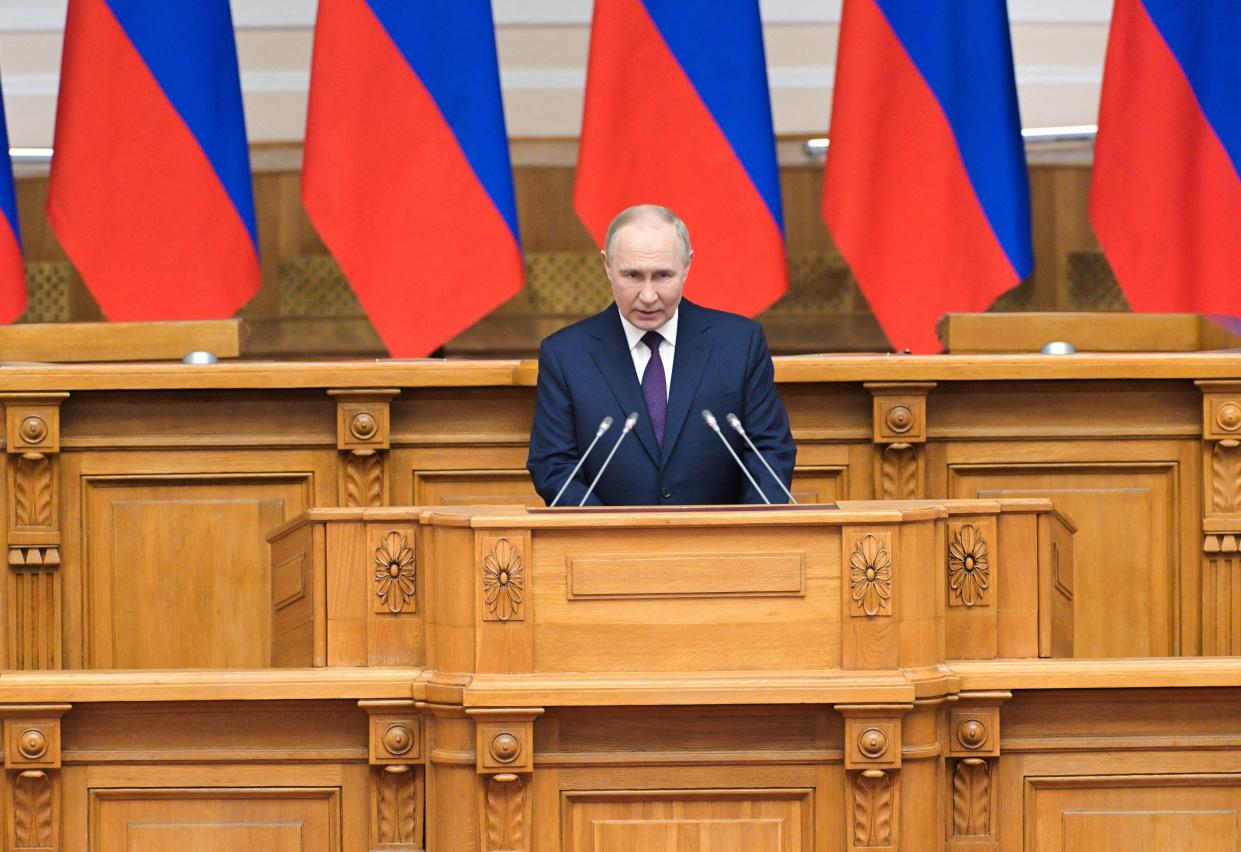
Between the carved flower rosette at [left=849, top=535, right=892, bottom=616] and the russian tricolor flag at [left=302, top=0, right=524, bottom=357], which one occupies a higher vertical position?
the russian tricolor flag at [left=302, top=0, right=524, bottom=357]

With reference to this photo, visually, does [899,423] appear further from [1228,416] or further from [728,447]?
[728,447]

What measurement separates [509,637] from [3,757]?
0.95 m

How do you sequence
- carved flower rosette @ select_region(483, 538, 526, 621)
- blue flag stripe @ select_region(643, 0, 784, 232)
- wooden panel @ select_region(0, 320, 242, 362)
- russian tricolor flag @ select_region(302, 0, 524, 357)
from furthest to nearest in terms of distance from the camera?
1. blue flag stripe @ select_region(643, 0, 784, 232)
2. russian tricolor flag @ select_region(302, 0, 524, 357)
3. wooden panel @ select_region(0, 320, 242, 362)
4. carved flower rosette @ select_region(483, 538, 526, 621)

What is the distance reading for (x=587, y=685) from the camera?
3.06 meters

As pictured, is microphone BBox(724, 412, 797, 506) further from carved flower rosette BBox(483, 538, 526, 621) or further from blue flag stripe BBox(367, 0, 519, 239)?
blue flag stripe BBox(367, 0, 519, 239)

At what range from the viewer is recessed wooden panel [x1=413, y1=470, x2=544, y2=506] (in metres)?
4.54

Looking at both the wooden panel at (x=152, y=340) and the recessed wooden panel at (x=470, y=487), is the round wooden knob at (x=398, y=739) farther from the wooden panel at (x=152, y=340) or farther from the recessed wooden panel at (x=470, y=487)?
the wooden panel at (x=152, y=340)

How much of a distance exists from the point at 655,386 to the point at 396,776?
0.92 meters

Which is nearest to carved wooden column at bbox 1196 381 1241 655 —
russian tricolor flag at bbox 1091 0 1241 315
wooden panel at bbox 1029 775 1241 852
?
russian tricolor flag at bbox 1091 0 1241 315

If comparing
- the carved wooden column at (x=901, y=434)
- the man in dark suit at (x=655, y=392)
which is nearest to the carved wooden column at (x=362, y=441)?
the man in dark suit at (x=655, y=392)

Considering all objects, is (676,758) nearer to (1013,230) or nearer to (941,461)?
(941,461)

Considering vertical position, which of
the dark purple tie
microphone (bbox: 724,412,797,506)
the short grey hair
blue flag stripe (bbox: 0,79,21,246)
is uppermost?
blue flag stripe (bbox: 0,79,21,246)

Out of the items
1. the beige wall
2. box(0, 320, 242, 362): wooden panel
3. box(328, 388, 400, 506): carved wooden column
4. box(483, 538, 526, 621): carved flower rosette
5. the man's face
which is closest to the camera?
box(483, 538, 526, 621): carved flower rosette

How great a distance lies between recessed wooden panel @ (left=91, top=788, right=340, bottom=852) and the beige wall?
141 inches
